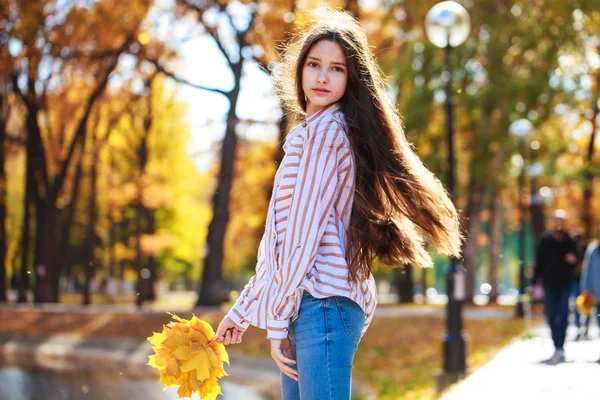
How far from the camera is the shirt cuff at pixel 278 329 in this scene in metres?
3.46

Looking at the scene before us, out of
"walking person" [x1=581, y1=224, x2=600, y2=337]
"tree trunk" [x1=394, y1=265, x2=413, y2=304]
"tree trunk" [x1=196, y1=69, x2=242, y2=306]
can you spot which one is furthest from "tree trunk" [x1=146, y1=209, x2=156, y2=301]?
"walking person" [x1=581, y1=224, x2=600, y2=337]

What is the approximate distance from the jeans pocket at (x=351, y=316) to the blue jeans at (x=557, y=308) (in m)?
9.74

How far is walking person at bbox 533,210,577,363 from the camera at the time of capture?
41.5 ft

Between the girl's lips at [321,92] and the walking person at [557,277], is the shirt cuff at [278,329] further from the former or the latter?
the walking person at [557,277]

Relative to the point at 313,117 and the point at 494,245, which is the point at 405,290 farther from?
the point at 313,117

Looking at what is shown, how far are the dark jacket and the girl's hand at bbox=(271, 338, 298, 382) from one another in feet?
31.7

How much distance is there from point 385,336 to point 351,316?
16.7 metres

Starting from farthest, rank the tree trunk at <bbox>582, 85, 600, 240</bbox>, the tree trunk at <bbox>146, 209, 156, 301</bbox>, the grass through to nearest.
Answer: the tree trunk at <bbox>146, 209, 156, 301</bbox>, the tree trunk at <bbox>582, 85, 600, 240</bbox>, the grass

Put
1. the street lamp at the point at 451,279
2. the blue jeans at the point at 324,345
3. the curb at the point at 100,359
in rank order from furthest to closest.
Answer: the curb at the point at 100,359 → the street lamp at the point at 451,279 → the blue jeans at the point at 324,345

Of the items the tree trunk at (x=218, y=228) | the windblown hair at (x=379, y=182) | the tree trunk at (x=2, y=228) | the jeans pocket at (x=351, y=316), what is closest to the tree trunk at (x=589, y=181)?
the tree trunk at (x=218, y=228)

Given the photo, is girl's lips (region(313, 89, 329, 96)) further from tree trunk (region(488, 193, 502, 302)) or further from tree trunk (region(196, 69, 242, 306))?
tree trunk (region(488, 193, 502, 302))

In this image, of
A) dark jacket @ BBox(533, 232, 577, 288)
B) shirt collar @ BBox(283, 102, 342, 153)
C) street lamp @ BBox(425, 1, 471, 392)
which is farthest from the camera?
street lamp @ BBox(425, 1, 471, 392)

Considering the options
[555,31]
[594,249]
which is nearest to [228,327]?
[594,249]

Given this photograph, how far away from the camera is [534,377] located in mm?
10367
